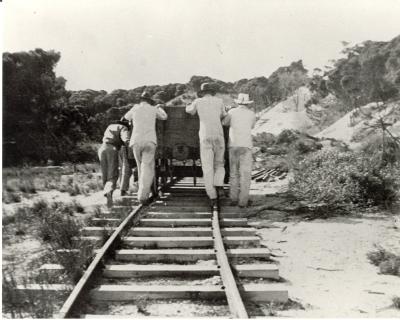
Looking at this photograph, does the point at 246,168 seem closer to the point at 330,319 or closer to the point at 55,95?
the point at 330,319

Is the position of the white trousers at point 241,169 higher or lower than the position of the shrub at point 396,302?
higher

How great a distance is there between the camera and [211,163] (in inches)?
342

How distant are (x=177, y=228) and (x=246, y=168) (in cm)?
251

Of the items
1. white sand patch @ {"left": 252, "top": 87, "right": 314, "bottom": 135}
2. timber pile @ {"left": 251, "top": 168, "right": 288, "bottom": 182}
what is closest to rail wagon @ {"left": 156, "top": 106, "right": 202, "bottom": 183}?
timber pile @ {"left": 251, "top": 168, "right": 288, "bottom": 182}

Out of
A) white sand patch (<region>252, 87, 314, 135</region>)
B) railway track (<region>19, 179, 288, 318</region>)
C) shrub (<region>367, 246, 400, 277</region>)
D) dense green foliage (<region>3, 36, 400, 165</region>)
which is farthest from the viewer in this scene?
white sand patch (<region>252, 87, 314, 135</region>)

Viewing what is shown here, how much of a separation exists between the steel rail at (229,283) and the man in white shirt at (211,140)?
225 cm

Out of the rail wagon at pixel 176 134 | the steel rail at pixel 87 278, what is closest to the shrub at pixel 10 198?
the rail wagon at pixel 176 134

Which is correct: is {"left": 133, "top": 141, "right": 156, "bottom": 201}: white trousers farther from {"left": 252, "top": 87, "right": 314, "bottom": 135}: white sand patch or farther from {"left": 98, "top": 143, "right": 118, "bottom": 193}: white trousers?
{"left": 252, "top": 87, "right": 314, "bottom": 135}: white sand patch

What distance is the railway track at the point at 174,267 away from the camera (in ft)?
14.3

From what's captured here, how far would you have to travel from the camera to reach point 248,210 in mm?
9805

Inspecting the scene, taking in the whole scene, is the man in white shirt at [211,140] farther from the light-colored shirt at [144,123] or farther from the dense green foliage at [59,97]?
the dense green foliage at [59,97]

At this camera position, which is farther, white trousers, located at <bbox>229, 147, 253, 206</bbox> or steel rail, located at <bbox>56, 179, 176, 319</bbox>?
white trousers, located at <bbox>229, 147, 253, 206</bbox>

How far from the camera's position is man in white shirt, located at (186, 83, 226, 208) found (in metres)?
8.65

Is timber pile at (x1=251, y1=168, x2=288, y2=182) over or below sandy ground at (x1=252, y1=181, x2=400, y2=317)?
over
